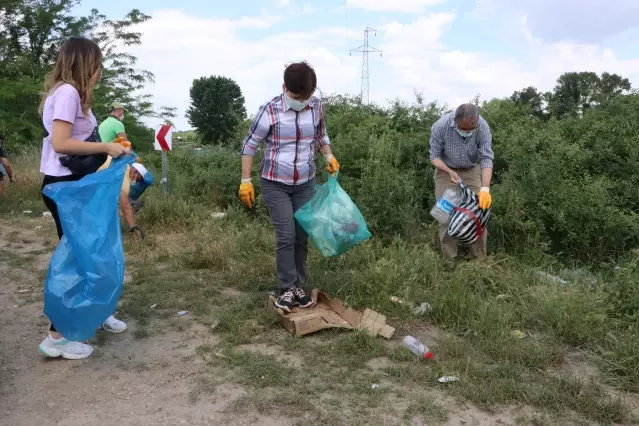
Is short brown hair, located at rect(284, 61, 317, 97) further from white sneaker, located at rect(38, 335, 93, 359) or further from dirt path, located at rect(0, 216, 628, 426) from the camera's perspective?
white sneaker, located at rect(38, 335, 93, 359)

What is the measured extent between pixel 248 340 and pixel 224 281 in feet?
4.14

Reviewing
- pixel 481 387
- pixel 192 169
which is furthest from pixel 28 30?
pixel 481 387

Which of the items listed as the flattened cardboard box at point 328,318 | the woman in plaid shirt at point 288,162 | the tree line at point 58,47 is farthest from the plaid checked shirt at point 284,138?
the tree line at point 58,47

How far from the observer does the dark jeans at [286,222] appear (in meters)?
3.86

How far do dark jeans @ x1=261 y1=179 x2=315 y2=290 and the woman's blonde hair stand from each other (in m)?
1.32

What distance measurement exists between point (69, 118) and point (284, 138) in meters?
1.37

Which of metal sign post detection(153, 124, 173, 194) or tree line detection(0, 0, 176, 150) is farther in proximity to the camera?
tree line detection(0, 0, 176, 150)

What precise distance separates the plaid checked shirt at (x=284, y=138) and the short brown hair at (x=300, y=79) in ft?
0.53

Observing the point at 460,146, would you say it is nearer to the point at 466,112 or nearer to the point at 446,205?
the point at 466,112

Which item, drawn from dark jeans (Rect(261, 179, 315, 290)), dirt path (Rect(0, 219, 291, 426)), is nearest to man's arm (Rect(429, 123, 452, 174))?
dark jeans (Rect(261, 179, 315, 290))

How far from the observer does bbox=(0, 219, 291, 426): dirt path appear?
2.63 meters

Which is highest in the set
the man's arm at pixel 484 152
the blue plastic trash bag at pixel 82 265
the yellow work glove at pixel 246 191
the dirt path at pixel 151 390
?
the man's arm at pixel 484 152

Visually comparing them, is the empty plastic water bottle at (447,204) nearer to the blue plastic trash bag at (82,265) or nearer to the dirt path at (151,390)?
the dirt path at (151,390)

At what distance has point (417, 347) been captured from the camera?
335 centimetres
